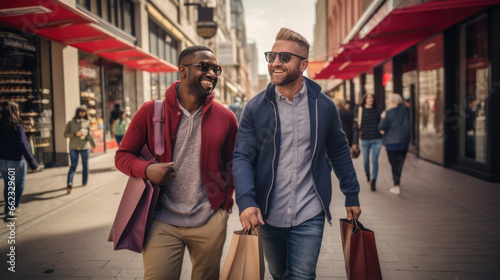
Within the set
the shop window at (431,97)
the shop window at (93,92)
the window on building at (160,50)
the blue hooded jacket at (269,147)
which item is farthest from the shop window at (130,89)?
the blue hooded jacket at (269,147)

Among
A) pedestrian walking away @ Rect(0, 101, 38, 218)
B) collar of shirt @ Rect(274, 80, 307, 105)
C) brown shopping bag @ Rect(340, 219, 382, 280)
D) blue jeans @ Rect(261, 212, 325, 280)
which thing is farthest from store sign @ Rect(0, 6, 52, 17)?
brown shopping bag @ Rect(340, 219, 382, 280)

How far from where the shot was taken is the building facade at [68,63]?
8.04 meters

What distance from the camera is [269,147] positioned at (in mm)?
2164

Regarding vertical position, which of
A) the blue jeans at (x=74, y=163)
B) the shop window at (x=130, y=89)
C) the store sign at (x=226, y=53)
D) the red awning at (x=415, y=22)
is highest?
the store sign at (x=226, y=53)

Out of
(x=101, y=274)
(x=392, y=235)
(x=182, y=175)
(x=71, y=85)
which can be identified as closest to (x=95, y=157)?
(x=71, y=85)

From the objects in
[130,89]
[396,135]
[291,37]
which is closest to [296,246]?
[291,37]

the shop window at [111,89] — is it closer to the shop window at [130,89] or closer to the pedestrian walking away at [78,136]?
the shop window at [130,89]

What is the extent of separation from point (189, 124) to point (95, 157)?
1069 centimetres

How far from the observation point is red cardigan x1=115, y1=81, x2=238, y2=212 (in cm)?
208

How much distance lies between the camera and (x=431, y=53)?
10281 millimetres

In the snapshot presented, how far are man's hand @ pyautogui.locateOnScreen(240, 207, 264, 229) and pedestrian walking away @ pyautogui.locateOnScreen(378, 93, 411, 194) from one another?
205 inches

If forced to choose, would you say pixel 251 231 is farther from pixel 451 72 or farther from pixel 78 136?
pixel 451 72

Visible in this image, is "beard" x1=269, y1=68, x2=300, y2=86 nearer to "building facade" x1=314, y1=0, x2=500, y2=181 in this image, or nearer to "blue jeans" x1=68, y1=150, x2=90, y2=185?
"building facade" x1=314, y1=0, x2=500, y2=181

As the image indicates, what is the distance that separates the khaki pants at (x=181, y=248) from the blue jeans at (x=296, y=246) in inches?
12.6
